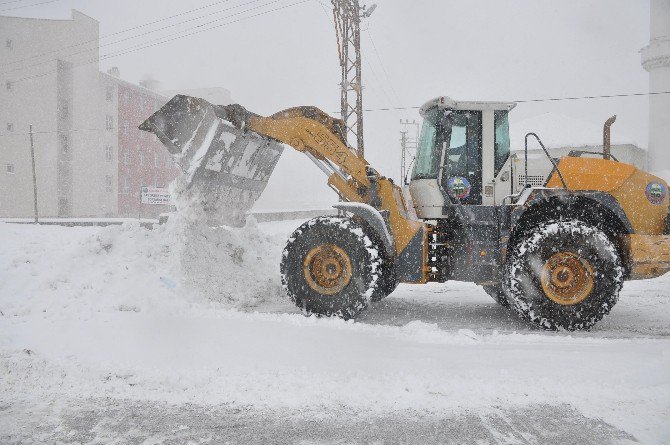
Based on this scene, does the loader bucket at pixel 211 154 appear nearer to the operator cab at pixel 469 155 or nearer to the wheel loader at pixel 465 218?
the wheel loader at pixel 465 218

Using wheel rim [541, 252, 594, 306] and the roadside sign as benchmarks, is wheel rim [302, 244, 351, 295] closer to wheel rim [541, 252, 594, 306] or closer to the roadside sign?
wheel rim [541, 252, 594, 306]

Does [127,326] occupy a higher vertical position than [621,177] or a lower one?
lower

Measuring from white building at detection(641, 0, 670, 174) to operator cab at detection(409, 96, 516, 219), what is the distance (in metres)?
32.9

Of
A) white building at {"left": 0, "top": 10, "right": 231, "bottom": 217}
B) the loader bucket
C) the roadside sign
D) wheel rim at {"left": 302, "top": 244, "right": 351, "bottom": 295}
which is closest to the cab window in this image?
wheel rim at {"left": 302, "top": 244, "right": 351, "bottom": 295}

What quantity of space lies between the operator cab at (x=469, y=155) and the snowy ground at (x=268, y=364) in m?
1.47

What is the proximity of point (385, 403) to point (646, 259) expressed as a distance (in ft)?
11.7

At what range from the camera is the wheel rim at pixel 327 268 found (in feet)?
17.6

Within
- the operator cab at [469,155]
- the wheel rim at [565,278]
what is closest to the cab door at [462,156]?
the operator cab at [469,155]

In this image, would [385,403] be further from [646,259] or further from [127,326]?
[646,259]

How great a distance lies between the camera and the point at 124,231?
6.55 metres

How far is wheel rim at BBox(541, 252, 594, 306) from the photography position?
4.99 meters

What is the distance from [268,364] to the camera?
147 inches

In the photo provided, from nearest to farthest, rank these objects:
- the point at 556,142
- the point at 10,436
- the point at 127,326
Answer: the point at 10,436
the point at 127,326
the point at 556,142

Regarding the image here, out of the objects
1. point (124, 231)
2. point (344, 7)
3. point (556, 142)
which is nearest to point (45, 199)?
point (344, 7)
